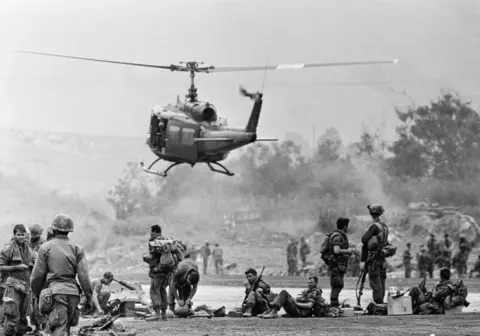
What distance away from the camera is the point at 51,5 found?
3585 inches

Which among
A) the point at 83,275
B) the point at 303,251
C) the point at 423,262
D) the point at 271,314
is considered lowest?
the point at 271,314

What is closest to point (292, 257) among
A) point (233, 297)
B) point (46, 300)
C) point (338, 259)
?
point (233, 297)

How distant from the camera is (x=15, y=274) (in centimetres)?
2056

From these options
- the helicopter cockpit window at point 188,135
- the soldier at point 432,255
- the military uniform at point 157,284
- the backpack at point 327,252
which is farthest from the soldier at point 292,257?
the military uniform at point 157,284

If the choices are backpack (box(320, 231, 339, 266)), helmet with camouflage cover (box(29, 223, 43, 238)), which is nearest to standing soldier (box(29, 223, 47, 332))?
helmet with camouflage cover (box(29, 223, 43, 238))

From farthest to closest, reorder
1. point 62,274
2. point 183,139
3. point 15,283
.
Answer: point 183,139 < point 15,283 < point 62,274

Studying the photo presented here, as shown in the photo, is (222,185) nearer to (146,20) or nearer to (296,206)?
(296,206)

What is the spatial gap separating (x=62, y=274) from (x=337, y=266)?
31.9 feet

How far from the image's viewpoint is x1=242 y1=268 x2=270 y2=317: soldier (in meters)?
24.1

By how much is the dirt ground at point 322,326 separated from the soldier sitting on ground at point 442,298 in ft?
1.54

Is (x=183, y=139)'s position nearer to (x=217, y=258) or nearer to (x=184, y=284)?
(x=184, y=284)

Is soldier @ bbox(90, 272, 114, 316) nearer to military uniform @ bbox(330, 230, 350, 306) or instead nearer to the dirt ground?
the dirt ground

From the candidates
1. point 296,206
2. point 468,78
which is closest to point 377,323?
point 296,206

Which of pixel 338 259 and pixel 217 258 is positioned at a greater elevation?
pixel 217 258
